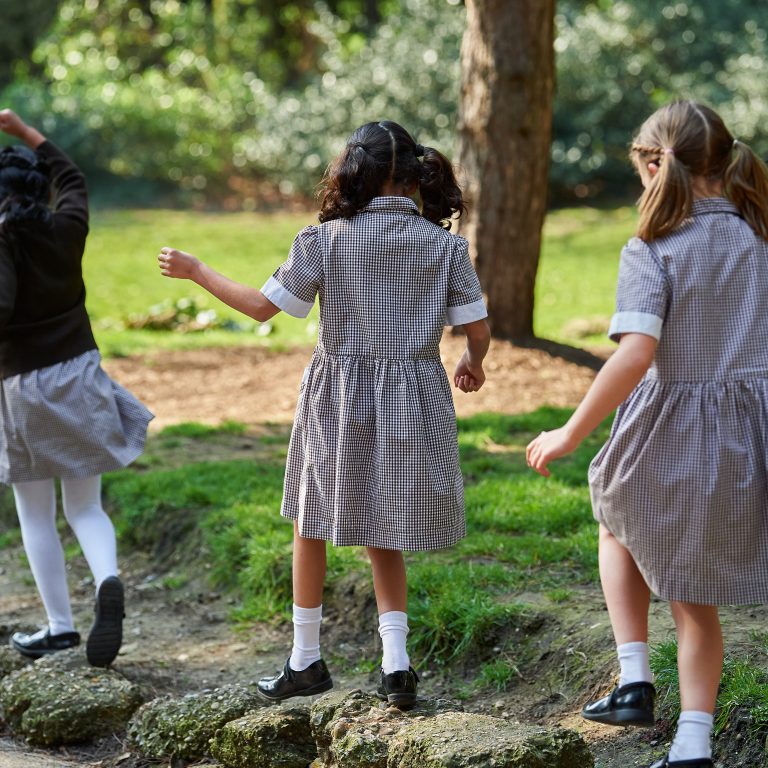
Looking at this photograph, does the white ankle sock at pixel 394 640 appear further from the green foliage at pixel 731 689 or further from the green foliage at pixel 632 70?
the green foliage at pixel 632 70

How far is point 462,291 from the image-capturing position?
10.4 ft

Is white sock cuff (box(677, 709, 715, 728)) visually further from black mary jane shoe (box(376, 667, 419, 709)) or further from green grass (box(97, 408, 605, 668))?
green grass (box(97, 408, 605, 668))

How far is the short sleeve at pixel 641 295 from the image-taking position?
258cm

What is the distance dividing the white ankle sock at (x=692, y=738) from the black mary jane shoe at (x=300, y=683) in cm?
114

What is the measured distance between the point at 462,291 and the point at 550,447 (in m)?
0.69

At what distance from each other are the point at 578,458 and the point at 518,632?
1.99 meters

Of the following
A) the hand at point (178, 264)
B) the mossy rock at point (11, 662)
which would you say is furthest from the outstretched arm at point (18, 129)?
the mossy rock at point (11, 662)

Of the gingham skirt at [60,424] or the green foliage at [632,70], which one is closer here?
the gingham skirt at [60,424]

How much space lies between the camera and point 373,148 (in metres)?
3.14

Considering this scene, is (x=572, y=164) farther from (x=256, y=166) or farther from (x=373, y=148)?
(x=373, y=148)

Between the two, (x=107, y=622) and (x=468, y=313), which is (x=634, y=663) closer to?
(x=468, y=313)

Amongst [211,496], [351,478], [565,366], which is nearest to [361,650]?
[351,478]

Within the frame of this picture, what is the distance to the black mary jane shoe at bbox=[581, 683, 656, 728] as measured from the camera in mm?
2758

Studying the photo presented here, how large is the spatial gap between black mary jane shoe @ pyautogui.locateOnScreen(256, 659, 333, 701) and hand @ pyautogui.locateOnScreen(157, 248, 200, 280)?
1244mm
